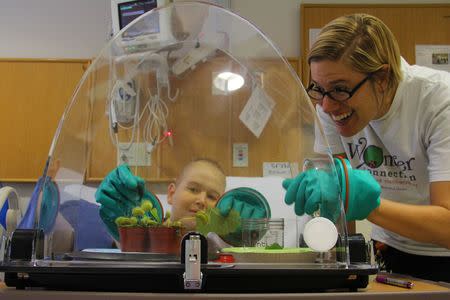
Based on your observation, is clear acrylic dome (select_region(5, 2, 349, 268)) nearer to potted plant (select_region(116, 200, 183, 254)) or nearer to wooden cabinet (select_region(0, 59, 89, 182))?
potted plant (select_region(116, 200, 183, 254))

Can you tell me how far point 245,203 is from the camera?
878 millimetres

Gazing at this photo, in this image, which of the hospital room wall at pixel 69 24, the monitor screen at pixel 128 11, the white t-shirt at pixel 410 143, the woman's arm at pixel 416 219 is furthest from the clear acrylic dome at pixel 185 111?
the hospital room wall at pixel 69 24

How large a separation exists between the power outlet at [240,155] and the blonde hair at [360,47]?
0.35m

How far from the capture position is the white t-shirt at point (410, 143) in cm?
111

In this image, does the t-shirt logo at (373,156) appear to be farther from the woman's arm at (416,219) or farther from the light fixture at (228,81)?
A: the light fixture at (228,81)

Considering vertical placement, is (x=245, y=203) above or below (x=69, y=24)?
below

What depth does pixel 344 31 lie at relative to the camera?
118 cm

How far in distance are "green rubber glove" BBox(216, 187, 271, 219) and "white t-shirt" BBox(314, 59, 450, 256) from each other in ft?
1.42

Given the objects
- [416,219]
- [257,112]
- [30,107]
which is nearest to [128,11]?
[30,107]

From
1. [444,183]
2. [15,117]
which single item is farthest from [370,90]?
[15,117]

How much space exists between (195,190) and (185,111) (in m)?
0.18

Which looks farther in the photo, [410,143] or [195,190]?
[410,143]

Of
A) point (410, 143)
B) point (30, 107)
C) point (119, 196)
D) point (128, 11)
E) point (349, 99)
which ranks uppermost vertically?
point (128, 11)

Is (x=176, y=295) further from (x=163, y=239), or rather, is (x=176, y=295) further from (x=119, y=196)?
(x=119, y=196)
